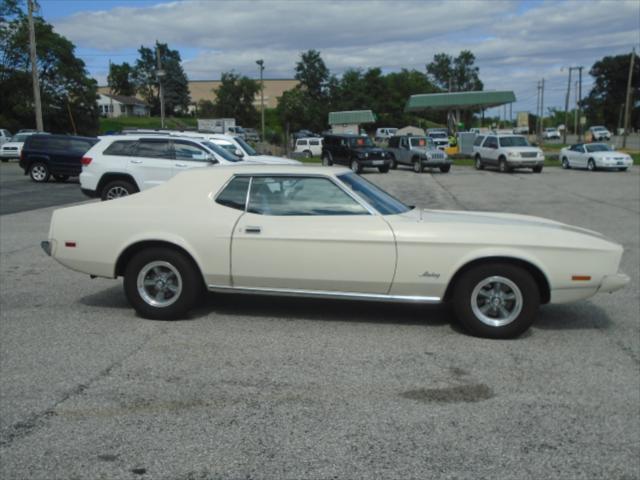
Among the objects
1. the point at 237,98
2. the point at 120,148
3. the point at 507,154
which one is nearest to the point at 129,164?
the point at 120,148

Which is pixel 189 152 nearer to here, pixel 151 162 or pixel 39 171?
pixel 151 162

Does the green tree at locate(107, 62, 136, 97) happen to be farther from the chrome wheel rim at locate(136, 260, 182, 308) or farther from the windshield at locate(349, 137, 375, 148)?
the chrome wheel rim at locate(136, 260, 182, 308)

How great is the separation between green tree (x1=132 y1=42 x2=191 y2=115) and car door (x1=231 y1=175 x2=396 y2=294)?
12999 centimetres

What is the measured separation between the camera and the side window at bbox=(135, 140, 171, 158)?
13805 millimetres

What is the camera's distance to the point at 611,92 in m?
120

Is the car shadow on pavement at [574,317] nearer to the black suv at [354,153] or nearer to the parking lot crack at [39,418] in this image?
the parking lot crack at [39,418]

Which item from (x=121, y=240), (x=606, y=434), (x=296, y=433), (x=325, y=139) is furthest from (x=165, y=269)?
(x=325, y=139)

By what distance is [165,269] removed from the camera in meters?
5.91

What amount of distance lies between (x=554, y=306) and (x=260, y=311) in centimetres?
307

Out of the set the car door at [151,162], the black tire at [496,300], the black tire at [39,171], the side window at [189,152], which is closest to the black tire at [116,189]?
the car door at [151,162]

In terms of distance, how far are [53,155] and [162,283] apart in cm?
1914

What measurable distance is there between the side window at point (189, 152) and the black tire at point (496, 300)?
32.2 ft

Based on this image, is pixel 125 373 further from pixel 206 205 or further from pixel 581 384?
pixel 581 384

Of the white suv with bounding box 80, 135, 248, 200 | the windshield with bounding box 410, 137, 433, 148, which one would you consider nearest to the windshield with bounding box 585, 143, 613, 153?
the windshield with bounding box 410, 137, 433, 148
